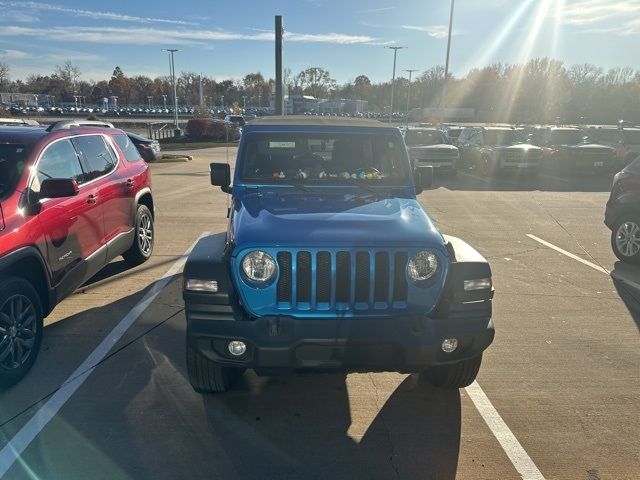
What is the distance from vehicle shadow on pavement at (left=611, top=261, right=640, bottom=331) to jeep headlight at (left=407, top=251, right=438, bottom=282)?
3430mm

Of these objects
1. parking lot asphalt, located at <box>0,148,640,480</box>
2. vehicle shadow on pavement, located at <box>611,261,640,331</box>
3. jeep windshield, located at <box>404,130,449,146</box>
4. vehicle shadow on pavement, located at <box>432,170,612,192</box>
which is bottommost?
vehicle shadow on pavement, located at <box>432,170,612,192</box>

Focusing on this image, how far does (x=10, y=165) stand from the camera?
418cm

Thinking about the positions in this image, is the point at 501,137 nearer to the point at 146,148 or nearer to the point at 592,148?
the point at 592,148

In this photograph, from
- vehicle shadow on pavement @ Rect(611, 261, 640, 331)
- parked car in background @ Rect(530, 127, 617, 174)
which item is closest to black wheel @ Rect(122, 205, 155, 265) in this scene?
vehicle shadow on pavement @ Rect(611, 261, 640, 331)

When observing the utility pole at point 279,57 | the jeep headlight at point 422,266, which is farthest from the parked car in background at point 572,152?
the jeep headlight at point 422,266

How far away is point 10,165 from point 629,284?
726cm

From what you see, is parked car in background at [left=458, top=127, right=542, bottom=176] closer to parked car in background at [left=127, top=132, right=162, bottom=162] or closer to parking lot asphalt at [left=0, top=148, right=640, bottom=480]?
parking lot asphalt at [left=0, top=148, right=640, bottom=480]

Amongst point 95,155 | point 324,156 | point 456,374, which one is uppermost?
point 324,156

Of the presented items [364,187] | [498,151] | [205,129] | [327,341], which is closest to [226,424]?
[327,341]

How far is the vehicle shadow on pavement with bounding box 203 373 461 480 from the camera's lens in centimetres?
300

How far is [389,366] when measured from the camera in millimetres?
3000

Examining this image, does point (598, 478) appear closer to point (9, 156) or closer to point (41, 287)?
point (41, 287)

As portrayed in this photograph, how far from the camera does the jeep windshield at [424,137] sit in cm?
1851

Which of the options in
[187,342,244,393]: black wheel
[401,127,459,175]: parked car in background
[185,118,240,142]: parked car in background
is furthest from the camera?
[185,118,240,142]: parked car in background
